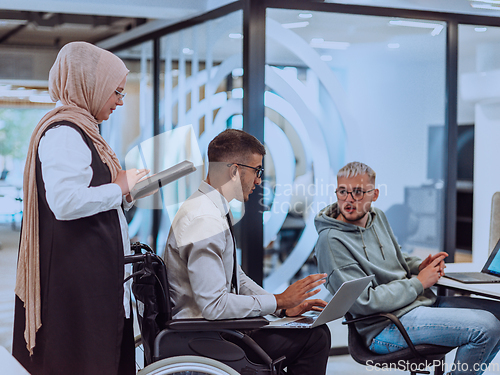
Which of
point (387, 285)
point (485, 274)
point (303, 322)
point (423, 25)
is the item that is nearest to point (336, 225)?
point (387, 285)

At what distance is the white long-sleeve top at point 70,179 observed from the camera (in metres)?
1.35

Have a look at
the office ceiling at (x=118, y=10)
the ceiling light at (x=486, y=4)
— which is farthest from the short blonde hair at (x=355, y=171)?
the ceiling light at (x=486, y=4)

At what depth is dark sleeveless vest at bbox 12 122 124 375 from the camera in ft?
4.67

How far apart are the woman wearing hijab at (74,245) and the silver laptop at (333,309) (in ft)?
1.90

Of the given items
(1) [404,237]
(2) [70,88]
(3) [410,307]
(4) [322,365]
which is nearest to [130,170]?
(2) [70,88]

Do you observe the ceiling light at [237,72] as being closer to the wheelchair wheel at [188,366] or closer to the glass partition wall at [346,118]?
the glass partition wall at [346,118]

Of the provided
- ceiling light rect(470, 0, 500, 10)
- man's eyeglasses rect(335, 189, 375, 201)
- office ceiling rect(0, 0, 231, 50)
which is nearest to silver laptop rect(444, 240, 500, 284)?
man's eyeglasses rect(335, 189, 375, 201)

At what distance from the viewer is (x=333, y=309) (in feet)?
5.35

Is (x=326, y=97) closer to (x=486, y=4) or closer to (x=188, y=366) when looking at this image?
(x=486, y=4)

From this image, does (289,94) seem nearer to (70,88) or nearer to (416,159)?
(416,159)

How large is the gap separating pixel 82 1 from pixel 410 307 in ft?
9.08

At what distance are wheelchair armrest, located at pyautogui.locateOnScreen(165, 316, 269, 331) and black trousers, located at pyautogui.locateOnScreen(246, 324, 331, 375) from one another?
0.63 feet

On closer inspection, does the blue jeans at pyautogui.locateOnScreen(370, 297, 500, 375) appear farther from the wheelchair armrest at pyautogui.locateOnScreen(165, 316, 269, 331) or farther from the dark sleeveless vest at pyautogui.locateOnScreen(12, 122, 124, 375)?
the dark sleeveless vest at pyautogui.locateOnScreen(12, 122, 124, 375)

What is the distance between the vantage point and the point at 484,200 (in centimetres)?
389
